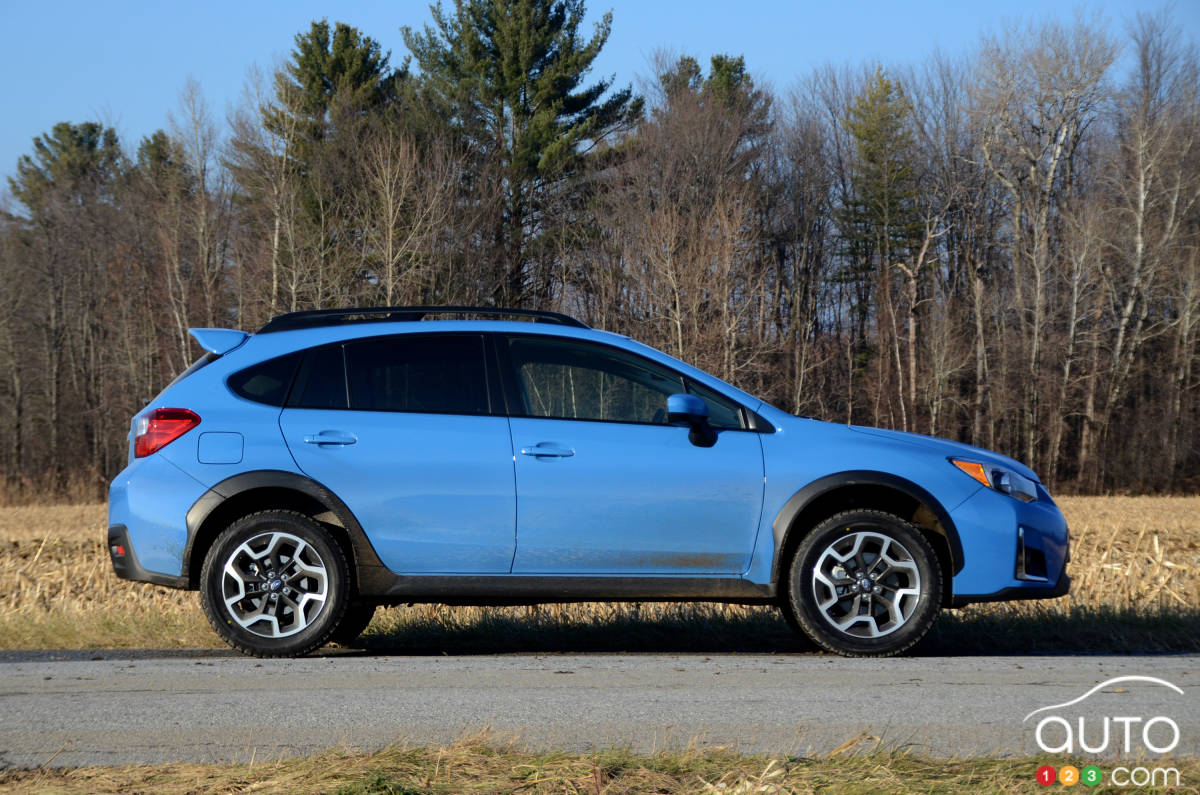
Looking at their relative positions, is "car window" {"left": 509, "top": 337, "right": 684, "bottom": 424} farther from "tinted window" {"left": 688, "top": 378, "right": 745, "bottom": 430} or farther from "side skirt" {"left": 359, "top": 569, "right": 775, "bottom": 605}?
"side skirt" {"left": 359, "top": 569, "right": 775, "bottom": 605}

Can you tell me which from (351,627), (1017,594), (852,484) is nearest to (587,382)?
(852,484)

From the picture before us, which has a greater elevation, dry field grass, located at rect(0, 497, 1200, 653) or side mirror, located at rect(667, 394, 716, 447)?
side mirror, located at rect(667, 394, 716, 447)

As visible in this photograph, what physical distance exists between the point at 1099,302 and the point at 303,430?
43.9 meters

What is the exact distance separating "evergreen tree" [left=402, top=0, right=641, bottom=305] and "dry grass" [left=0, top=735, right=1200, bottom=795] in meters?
39.6

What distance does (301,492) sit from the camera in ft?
21.1

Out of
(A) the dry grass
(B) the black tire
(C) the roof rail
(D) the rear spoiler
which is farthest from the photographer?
(B) the black tire

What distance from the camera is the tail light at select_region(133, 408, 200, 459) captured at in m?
6.45

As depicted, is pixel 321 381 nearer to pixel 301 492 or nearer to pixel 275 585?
pixel 301 492

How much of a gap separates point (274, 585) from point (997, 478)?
3.95 metres

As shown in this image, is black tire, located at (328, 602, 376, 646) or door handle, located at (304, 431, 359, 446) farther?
black tire, located at (328, 602, 376, 646)

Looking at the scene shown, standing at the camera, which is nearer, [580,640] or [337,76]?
[580,640]

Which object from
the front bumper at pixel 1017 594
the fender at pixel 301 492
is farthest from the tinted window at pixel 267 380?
the front bumper at pixel 1017 594

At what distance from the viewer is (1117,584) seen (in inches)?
422


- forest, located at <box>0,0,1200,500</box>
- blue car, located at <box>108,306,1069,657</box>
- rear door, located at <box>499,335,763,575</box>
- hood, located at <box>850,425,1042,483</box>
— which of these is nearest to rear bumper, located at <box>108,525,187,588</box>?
blue car, located at <box>108,306,1069,657</box>
